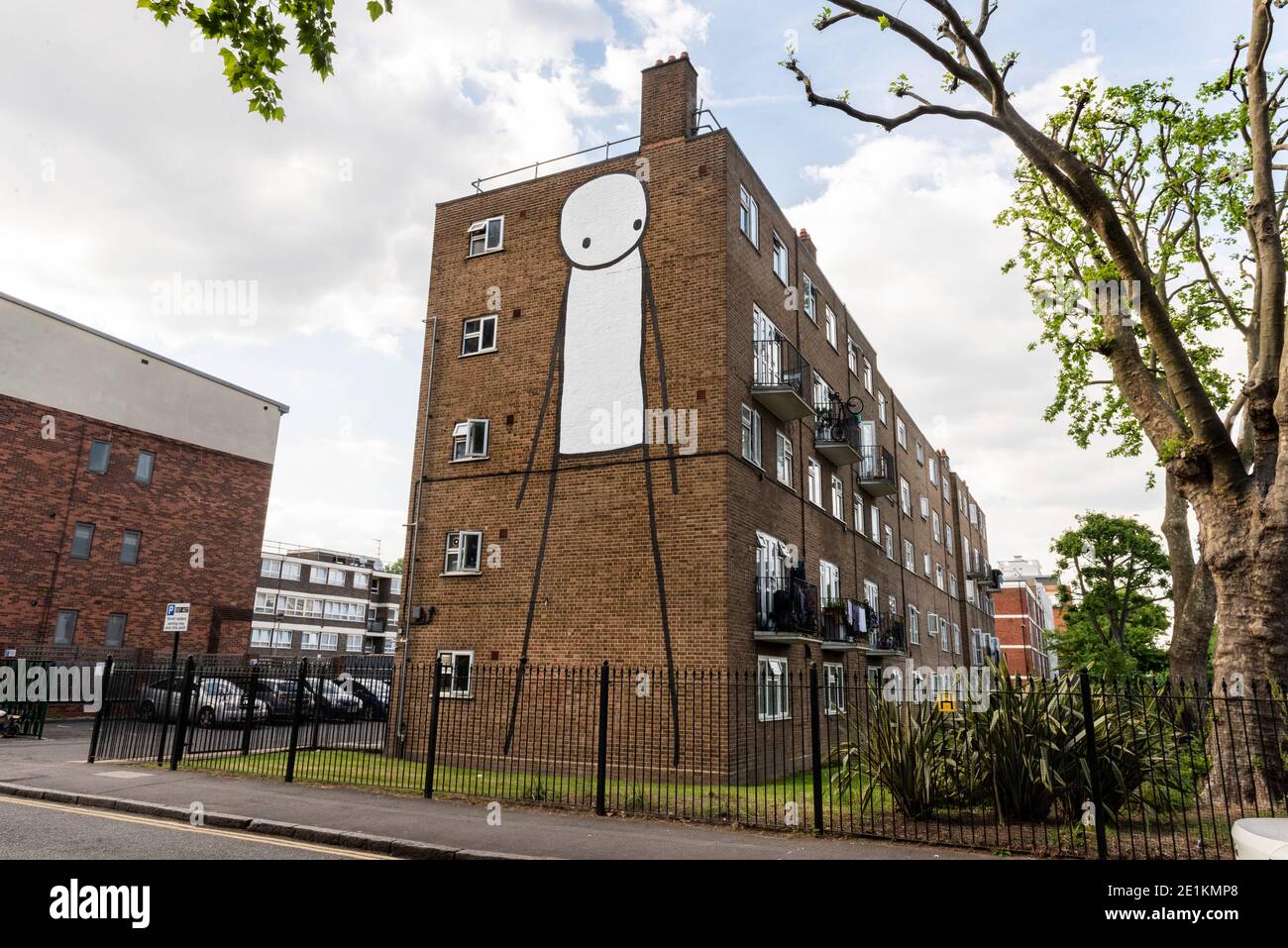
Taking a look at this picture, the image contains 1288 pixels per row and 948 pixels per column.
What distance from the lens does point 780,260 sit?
69.3ft

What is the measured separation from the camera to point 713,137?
58.7 ft

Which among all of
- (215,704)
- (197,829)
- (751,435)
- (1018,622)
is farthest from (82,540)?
(1018,622)

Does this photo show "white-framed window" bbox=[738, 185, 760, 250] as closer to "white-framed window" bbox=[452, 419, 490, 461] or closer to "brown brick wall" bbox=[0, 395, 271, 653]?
"white-framed window" bbox=[452, 419, 490, 461]

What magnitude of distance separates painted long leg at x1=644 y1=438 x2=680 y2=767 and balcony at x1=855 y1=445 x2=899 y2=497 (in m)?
12.3

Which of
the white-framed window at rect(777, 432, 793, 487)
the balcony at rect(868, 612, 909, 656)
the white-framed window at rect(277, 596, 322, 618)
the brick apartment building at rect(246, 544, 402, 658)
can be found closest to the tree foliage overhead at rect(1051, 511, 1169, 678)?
the balcony at rect(868, 612, 909, 656)

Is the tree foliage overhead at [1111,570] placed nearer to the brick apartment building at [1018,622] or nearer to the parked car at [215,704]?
the brick apartment building at [1018,622]

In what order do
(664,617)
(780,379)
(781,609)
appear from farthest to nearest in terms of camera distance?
1. (780,379)
2. (781,609)
3. (664,617)

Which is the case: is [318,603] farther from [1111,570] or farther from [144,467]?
[1111,570]

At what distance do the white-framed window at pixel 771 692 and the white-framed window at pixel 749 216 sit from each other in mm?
9879

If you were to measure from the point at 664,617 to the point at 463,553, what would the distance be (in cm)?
536

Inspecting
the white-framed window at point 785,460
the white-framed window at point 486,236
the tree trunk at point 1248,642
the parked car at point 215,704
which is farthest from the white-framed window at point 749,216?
the parked car at point 215,704

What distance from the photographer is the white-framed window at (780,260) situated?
2071 centimetres

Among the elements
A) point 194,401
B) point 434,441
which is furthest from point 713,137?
point 194,401
